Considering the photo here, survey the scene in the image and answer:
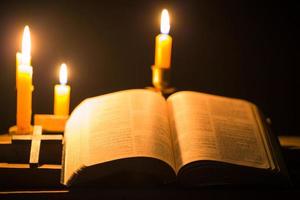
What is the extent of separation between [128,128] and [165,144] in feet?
0.30

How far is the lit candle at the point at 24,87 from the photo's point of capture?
1126 millimetres

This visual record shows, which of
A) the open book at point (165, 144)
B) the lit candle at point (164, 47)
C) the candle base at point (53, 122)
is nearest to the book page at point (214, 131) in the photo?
the open book at point (165, 144)

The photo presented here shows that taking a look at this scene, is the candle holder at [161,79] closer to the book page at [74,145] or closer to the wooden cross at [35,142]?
the book page at [74,145]

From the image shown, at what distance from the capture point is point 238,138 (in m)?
1.04

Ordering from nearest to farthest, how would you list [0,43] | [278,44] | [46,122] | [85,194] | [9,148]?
1. [85,194]
2. [9,148]
3. [46,122]
4. [0,43]
5. [278,44]

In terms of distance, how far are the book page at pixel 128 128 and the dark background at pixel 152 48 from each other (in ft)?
1.09

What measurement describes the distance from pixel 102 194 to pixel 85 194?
0.11ft

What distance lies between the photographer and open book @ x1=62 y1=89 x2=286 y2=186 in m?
0.92

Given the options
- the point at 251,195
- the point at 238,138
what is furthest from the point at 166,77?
the point at 251,195

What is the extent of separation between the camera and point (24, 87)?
1.13m

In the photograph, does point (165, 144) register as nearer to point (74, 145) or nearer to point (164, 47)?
point (74, 145)

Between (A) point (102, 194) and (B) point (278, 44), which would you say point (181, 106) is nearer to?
(A) point (102, 194)

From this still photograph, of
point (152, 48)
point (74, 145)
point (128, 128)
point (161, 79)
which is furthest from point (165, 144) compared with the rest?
point (152, 48)

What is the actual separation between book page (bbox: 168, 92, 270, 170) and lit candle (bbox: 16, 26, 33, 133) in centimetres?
37
